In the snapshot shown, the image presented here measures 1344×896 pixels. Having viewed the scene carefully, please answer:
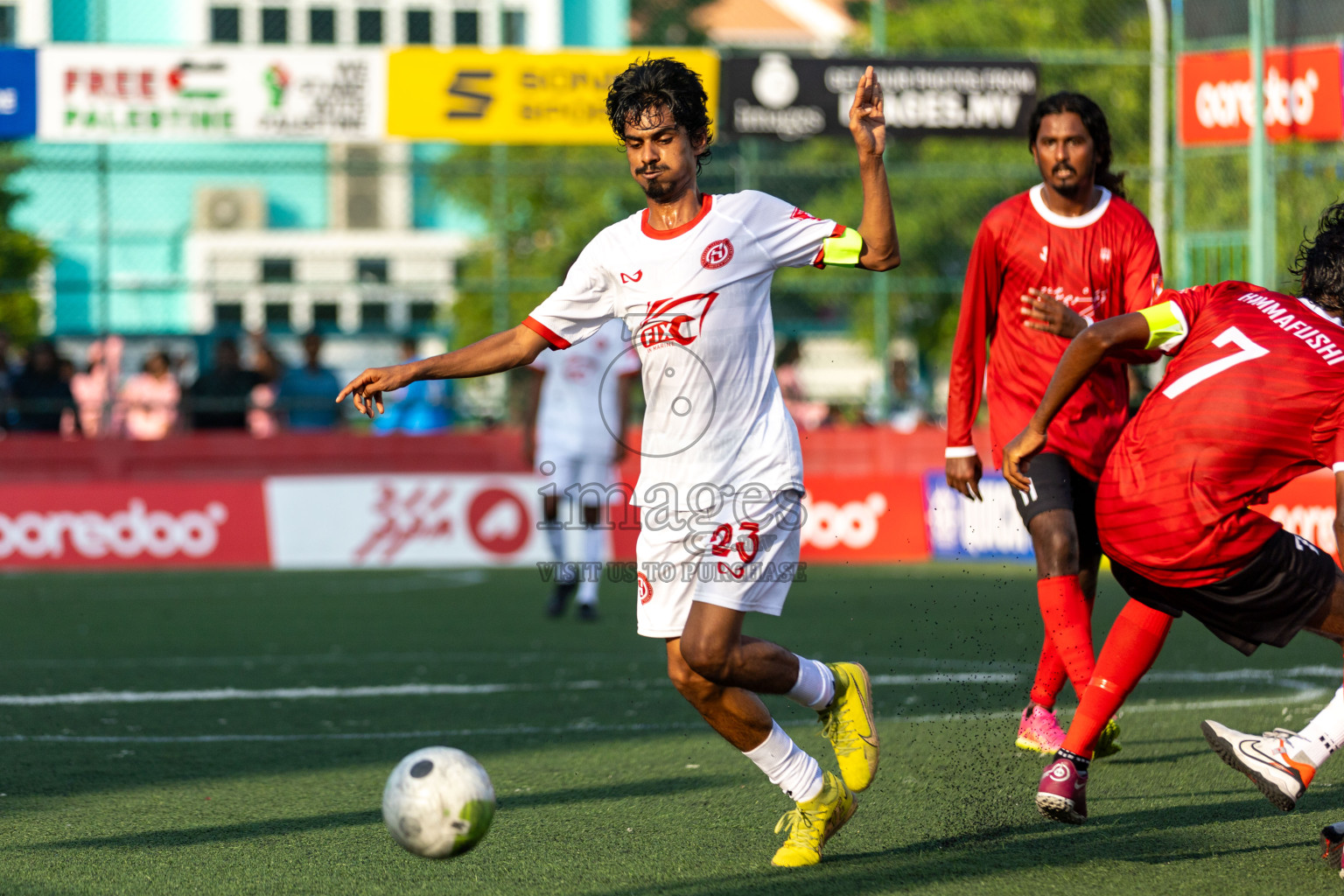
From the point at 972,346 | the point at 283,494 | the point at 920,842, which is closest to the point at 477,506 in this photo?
the point at 283,494

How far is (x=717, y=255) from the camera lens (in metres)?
4.41

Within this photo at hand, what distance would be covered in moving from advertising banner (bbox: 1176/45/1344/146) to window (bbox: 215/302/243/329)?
9.15 m

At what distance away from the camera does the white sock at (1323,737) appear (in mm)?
4188

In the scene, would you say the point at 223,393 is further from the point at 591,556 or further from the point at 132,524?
the point at 591,556

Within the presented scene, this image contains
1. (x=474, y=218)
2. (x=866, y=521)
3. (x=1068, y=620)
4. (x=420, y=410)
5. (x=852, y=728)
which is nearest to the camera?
(x=852, y=728)

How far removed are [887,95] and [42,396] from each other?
8.08 meters

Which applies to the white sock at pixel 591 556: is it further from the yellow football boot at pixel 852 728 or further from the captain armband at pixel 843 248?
the captain armband at pixel 843 248

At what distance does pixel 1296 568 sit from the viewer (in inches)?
170

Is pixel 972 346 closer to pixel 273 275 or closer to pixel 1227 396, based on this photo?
pixel 1227 396

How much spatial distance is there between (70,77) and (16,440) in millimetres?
3291

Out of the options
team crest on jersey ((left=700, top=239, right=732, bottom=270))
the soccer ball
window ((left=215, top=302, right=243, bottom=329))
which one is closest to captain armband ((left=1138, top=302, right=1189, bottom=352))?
team crest on jersey ((left=700, top=239, right=732, bottom=270))

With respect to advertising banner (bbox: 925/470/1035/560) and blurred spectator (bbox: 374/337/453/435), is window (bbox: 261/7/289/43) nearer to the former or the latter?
blurred spectator (bbox: 374/337/453/435)

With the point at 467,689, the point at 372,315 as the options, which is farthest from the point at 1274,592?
the point at 372,315

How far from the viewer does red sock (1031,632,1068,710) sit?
18.8 ft
